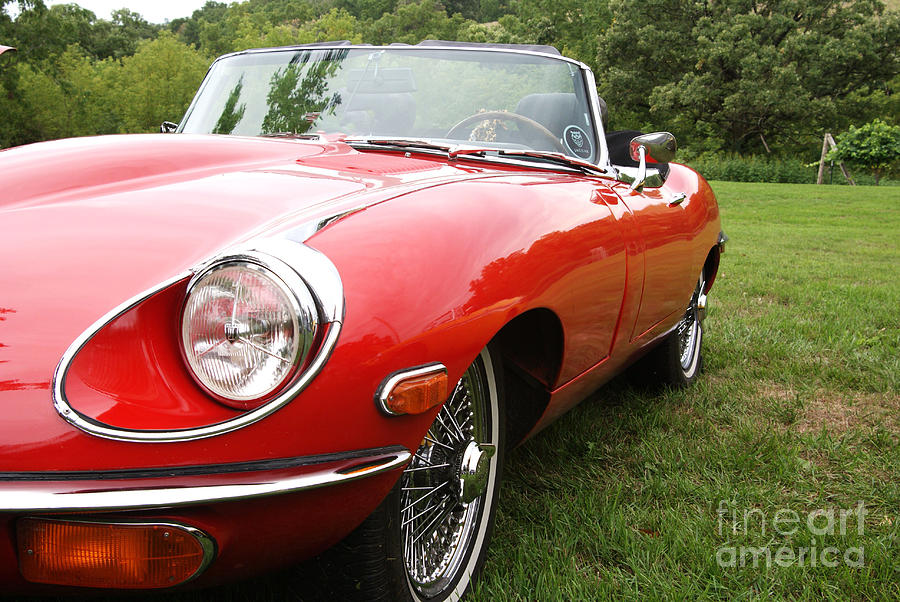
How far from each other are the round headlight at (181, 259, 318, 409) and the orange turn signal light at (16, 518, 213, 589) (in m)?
0.24

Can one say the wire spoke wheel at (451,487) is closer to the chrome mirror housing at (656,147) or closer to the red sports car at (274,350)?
the red sports car at (274,350)

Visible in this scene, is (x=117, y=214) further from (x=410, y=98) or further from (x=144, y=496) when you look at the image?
(x=410, y=98)

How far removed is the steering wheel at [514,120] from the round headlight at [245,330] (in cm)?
159

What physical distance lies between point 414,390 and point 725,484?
1610 millimetres

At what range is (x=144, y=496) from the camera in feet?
3.81

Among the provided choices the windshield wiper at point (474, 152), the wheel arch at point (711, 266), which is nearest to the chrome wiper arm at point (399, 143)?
the windshield wiper at point (474, 152)

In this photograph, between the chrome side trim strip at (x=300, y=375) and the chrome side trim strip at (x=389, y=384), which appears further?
the chrome side trim strip at (x=389, y=384)

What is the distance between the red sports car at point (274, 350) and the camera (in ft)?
3.92

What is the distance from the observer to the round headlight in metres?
1.24

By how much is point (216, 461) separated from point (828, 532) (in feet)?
6.14

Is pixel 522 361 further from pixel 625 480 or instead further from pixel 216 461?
pixel 216 461

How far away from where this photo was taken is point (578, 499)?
95.2 inches

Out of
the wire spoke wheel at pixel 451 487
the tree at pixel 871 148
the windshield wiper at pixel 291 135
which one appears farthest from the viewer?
the tree at pixel 871 148

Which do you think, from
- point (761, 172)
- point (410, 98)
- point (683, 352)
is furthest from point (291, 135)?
point (761, 172)
